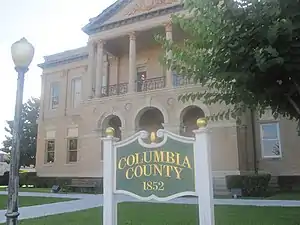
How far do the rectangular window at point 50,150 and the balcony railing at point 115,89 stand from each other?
25.6 ft

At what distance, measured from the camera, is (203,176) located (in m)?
5.44

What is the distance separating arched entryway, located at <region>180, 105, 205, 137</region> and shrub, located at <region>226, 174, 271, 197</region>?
14.7 ft

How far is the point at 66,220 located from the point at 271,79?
6624mm

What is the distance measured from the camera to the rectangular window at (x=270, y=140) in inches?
786

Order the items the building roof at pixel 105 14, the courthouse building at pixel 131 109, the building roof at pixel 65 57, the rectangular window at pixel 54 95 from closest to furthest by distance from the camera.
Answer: the courthouse building at pixel 131 109, the building roof at pixel 105 14, the building roof at pixel 65 57, the rectangular window at pixel 54 95

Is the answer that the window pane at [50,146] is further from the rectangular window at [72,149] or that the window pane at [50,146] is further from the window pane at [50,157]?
the rectangular window at [72,149]

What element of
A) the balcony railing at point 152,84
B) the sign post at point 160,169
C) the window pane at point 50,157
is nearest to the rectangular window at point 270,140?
the balcony railing at point 152,84

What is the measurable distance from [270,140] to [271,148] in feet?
Result: 1.52

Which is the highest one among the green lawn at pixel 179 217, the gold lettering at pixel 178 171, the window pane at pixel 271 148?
the window pane at pixel 271 148

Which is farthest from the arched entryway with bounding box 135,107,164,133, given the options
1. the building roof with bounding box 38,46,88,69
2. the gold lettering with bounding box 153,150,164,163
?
the gold lettering with bounding box 153,150,164,163

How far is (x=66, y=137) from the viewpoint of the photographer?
2789 centimetres

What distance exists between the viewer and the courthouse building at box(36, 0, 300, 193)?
19.4 meters

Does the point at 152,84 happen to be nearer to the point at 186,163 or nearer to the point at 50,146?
the point at 50,146

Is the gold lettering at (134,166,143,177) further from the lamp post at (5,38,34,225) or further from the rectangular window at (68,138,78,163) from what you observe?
the rectangular window at (68,138,78,163)
